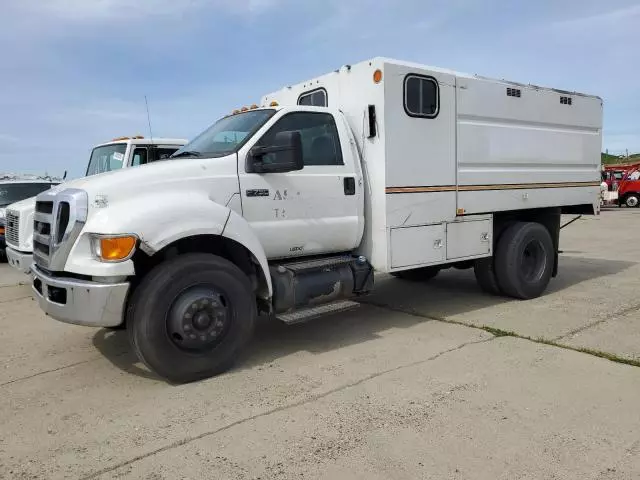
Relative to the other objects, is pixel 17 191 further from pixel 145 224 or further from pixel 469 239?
pixel 469 239

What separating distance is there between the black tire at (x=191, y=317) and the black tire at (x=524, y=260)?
12.1 ft

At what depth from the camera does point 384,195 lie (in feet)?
17.7

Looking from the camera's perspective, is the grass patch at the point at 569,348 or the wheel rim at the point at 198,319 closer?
the wheel rim at the point at 198,319

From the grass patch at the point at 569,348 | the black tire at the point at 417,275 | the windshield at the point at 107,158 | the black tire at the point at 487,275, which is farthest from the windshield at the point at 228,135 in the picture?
the windshield at the point at 107,158

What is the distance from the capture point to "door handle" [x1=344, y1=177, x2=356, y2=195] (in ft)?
17.5

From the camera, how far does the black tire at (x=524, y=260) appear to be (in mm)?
6820

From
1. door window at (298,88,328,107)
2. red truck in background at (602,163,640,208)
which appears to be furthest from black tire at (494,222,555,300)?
red truck in background at (602,163,640,208)

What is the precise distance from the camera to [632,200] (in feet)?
94.3

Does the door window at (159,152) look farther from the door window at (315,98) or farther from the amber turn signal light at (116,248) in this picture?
the amber turn signal light at (116,248)

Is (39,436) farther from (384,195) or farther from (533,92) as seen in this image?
(533,92)

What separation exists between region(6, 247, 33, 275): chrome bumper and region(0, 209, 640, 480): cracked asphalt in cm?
76

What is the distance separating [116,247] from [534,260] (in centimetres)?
550

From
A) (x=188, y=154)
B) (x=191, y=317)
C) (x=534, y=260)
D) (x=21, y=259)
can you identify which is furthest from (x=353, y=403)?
(x=21, y=259)

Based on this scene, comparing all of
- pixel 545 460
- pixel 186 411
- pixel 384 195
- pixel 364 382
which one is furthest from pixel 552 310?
pixel 186 411
